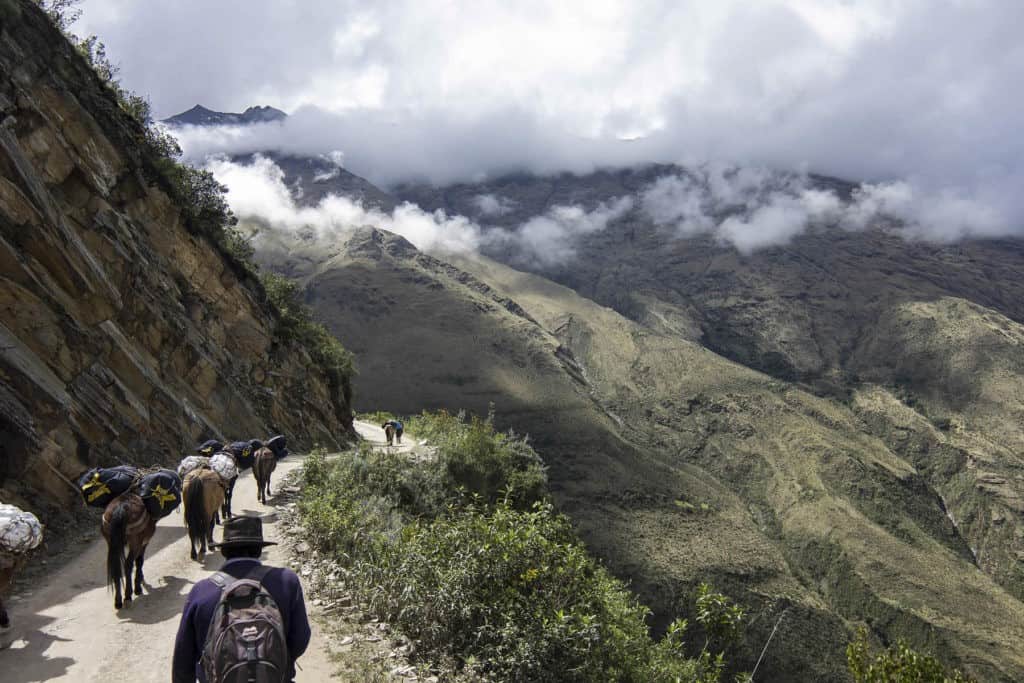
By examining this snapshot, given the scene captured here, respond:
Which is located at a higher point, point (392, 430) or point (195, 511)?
point (195, 511)

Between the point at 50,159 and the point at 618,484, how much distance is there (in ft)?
355

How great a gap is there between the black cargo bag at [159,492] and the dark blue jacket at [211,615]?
22.5 feet

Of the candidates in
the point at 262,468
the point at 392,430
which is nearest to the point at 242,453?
the point at 262,468

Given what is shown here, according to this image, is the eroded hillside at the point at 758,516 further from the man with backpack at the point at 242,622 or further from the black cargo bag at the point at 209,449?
the man with backpack at the point at 242,622

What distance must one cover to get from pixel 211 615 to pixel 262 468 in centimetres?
1475

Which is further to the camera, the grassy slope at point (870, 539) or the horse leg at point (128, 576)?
the grassy slope at point (870, 539)

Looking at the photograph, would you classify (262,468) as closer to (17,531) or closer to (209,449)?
(209,449)

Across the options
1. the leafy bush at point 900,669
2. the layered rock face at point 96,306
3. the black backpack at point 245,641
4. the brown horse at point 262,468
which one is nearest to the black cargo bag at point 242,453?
the brown horse at point 262,468

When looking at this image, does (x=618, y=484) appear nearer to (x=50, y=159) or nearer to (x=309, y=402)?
(x=309, y=402)

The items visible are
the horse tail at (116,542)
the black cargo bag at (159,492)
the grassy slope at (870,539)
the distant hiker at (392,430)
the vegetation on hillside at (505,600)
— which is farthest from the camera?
the grassy slope at (870,539)

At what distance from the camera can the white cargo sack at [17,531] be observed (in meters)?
8.49

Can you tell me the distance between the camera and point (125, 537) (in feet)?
33.1

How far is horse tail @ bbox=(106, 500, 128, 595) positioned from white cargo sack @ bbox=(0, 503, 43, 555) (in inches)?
46.6

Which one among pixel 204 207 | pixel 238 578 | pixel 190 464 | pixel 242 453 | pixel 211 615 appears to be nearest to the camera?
pixel 211 615
